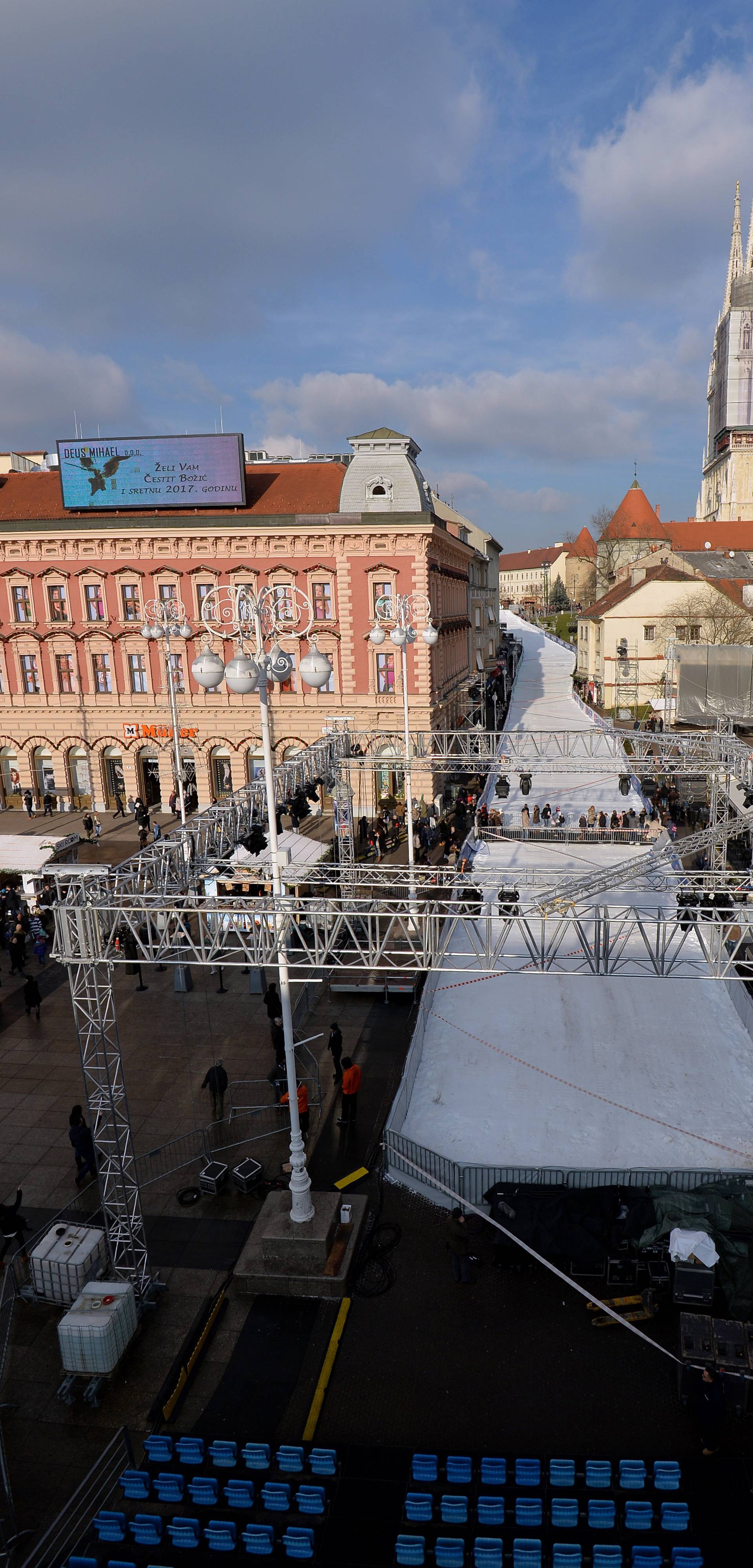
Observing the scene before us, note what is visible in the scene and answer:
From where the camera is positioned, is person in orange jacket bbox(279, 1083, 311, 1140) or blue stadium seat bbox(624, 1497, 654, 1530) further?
person in orange jacket bbox(279, 1083, 311, 1140)

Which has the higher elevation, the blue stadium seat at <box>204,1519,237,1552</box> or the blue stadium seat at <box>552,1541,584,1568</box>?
the blue stadium seat at <box>552,1541,584,1568</box>

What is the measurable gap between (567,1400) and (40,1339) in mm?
6840

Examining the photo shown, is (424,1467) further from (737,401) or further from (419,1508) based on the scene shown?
(737,401)

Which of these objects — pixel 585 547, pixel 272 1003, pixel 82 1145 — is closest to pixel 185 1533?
pixel 82 1145

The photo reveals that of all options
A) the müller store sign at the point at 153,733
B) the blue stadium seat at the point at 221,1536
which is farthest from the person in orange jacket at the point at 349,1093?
the müller store sign at the point at 153,733

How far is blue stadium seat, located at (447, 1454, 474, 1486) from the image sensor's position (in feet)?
26.9

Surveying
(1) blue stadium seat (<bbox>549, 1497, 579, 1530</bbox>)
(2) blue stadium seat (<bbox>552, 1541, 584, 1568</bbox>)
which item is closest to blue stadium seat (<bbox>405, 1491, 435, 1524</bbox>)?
(1) blue stadium seat (<bbox>549, 1497, 579, 1530</bbox>)

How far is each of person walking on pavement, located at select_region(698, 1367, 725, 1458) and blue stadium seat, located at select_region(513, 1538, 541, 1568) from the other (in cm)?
276

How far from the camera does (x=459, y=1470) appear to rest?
824 centimetres

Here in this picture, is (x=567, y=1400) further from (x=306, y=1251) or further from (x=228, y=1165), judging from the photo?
(x=228, y=1165)

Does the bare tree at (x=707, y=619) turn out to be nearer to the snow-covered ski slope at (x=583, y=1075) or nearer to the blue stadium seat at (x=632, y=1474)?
the snow-covered ski slope at (x=583, y=1075)

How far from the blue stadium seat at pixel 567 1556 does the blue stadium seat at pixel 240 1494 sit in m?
2.83

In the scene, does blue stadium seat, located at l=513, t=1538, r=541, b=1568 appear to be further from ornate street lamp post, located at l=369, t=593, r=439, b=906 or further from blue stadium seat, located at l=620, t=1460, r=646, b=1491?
ornate street lamp post, located at l=369, t=593, r=439, b=906

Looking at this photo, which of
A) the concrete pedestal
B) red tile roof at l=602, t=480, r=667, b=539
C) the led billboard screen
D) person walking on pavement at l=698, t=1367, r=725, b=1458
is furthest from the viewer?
red tile roof at l=602, t=480, r=667, b=539
